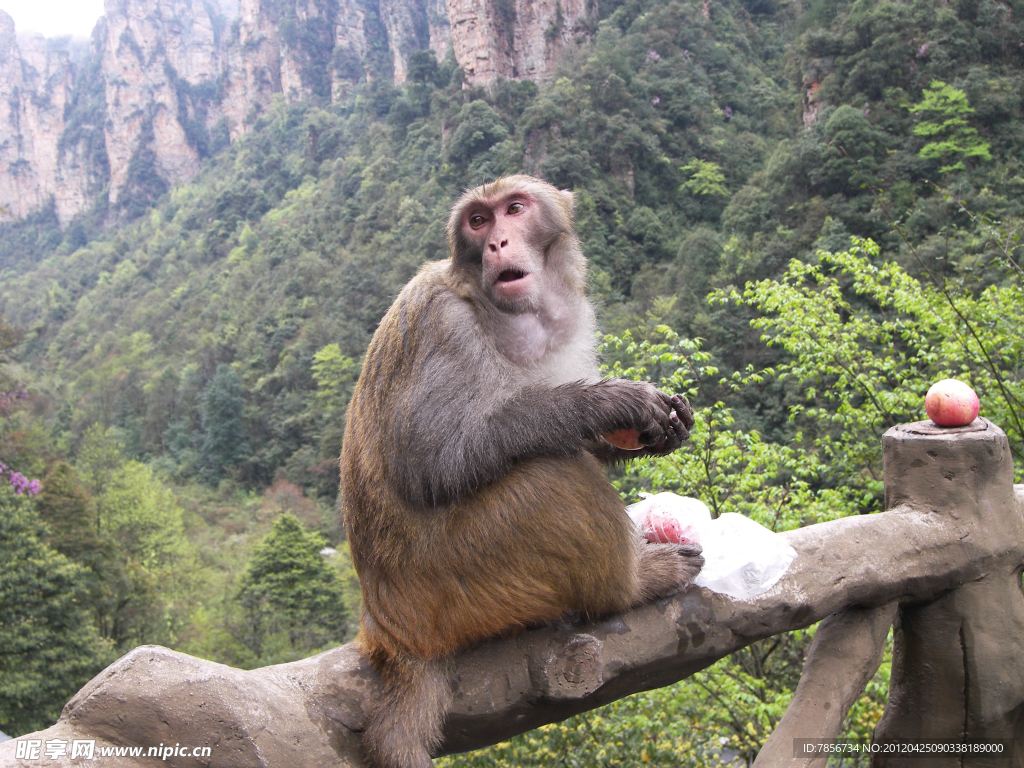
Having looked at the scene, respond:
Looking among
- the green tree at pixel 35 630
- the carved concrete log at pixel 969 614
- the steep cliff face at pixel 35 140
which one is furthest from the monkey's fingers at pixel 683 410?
the steep cliff face at pixel 35 140

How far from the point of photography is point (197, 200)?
82.4m

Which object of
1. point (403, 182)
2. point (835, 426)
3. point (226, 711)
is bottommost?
point (835, 426)

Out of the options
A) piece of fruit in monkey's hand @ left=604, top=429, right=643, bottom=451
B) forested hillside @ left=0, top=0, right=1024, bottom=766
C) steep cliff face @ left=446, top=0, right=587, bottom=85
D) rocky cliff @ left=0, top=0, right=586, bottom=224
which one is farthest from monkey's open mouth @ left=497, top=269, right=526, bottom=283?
rocky cliff @ left=0, top=0, right=586, bottom=224

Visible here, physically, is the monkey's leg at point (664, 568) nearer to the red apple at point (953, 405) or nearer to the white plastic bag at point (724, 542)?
the white plastic bag at point (724, 542)

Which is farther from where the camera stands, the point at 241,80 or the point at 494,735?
the point at 241,80

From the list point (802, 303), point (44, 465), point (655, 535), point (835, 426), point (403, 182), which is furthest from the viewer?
point (403, 182)

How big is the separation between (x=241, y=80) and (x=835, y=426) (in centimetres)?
9314

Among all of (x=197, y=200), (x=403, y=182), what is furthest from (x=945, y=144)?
(x=197, y=200)

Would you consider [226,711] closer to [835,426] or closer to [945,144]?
[835,426]

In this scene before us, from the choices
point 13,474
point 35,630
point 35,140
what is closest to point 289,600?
point 13,474

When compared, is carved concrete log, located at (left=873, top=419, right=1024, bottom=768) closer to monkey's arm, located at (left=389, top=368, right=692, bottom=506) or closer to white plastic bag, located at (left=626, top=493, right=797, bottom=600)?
white plastic bag, located at (left=626, top=493, right=797, bottom=600)

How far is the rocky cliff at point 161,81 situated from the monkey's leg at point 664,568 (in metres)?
76.3

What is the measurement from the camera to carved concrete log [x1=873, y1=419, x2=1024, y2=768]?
8.91 ft

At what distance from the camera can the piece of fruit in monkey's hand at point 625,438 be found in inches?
94.3
